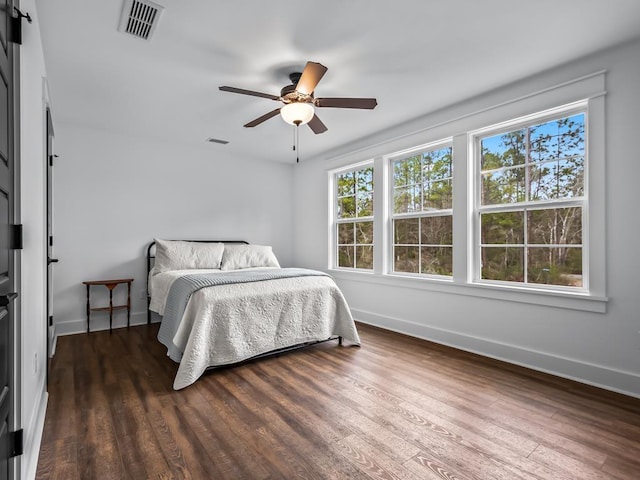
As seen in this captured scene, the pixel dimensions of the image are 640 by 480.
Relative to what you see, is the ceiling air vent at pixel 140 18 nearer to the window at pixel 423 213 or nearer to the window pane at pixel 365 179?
the window at pixel 423 213

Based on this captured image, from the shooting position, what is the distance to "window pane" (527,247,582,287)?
9.57 feet

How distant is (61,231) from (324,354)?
11.2 ft

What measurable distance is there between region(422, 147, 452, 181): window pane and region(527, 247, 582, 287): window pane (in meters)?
1.22

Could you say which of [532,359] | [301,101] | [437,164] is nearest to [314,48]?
[301,101]

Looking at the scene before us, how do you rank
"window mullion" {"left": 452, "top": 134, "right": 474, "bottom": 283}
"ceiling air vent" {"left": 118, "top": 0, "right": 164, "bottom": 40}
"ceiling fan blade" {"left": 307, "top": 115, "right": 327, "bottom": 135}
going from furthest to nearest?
"window mullion" {"left": 452, "top": 134, "right": 474, "bottom": 283}, "ceiling fan blade" {"left": 307, "top": 115, "right": 327, "bottom": 135}, "ceiling air vent" {"left": 118, "top": 0, "right": 164, "bottom": 40}

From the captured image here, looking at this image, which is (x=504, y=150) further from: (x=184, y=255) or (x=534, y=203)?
(x=184, y=255)

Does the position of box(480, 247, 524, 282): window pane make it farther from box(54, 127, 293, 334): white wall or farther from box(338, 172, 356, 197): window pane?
box(54, 127, 293, 334): white wall

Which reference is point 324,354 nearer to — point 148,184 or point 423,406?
point 423,406

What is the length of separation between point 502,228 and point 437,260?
80cm

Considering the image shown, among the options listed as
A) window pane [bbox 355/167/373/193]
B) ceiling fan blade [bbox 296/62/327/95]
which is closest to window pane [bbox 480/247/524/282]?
window pane [bbox 355/167/373/193]

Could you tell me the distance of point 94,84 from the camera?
3.14 m

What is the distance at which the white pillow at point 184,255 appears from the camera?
4.34 meters

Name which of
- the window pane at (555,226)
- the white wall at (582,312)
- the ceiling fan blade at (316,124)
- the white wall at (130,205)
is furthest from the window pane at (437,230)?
the white wall at (130,205)

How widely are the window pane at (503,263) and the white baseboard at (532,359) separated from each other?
63 cm
